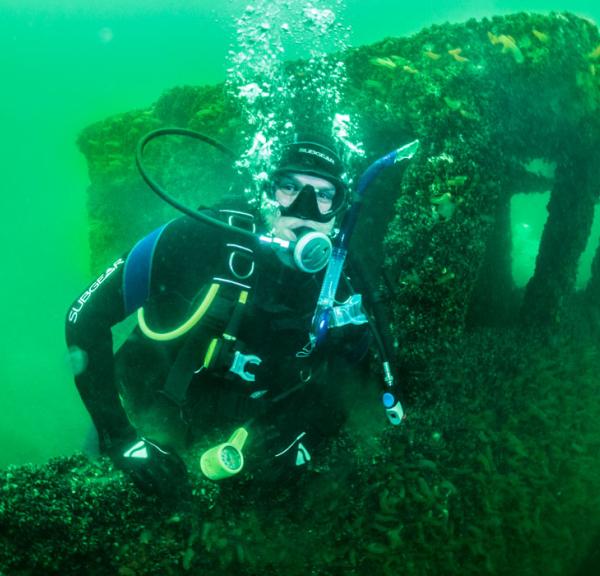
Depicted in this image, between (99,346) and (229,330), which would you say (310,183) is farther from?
(99,346)

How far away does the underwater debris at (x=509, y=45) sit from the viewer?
4.03 meters

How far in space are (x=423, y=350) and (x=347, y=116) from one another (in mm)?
2856

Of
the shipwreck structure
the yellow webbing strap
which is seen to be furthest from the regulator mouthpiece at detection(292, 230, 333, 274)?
the shipwreck structure

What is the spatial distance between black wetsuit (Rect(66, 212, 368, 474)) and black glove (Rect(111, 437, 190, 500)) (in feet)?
0.44

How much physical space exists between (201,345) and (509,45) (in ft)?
13.6

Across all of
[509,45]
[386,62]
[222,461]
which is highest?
[509,45]

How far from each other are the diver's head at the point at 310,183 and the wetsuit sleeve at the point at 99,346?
4.32ft

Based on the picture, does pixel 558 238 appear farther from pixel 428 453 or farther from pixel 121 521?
pixel 121 521

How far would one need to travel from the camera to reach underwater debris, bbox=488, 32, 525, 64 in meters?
4.03

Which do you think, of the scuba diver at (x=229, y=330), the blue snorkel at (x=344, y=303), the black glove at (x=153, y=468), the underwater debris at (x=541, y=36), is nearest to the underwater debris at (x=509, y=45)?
the underwater debris at (x=541, y=36)

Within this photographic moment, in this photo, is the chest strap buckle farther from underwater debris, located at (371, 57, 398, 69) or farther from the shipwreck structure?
underwater debris, located at (371, 57, 398, 69)

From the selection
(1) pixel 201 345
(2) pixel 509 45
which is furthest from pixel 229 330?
(2) pixel 509 45

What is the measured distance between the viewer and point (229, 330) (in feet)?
9.18

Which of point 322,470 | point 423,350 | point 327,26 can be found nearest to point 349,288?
point 423,350
